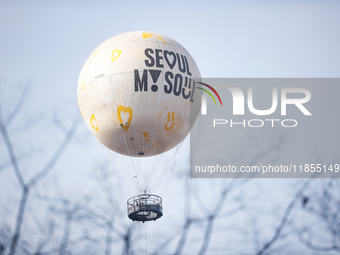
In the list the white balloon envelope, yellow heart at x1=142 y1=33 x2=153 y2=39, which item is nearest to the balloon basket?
the white balloon envelope

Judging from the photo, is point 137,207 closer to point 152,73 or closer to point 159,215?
point 159,215

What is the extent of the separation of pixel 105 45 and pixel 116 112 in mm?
3520

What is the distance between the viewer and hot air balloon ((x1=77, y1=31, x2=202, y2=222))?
91.4 ft

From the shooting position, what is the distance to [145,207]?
2830 centimetres

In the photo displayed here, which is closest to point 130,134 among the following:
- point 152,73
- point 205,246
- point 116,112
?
point 116,112

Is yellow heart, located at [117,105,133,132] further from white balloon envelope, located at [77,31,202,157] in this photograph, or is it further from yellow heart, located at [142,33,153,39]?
yellow heart, located at [142,33,153,39]

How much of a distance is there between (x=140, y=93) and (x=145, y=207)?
548 cm

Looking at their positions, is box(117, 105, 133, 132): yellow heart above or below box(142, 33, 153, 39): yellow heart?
below

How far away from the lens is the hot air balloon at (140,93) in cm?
2786

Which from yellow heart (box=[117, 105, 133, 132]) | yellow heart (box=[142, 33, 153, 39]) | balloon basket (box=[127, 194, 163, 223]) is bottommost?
balloon basket (box=[127, 194, 163, 223])

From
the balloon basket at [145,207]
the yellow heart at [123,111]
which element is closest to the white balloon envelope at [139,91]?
the yellow heart at [123,111]

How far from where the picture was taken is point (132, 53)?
92.3 ft

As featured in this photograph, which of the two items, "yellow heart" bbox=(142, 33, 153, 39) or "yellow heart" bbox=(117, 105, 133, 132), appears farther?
"yellow heart" bbox=(142, 33, 153, 39)

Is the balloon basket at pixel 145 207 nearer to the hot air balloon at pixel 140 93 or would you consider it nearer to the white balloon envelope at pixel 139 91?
the hot air balloon at pixel 140 93
